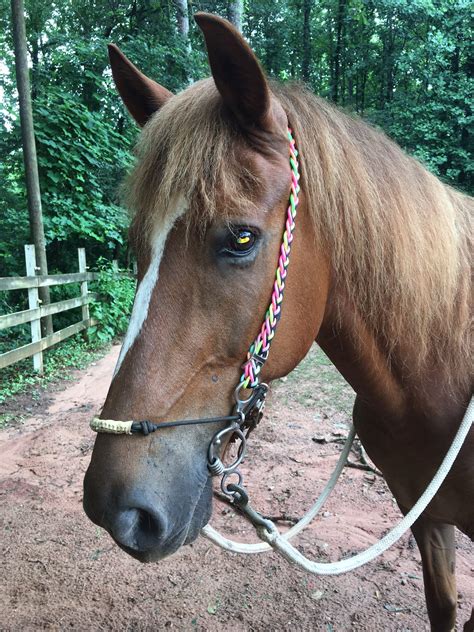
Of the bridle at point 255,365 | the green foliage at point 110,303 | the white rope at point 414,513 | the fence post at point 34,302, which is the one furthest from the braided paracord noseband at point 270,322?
the green foliage at point 110,303

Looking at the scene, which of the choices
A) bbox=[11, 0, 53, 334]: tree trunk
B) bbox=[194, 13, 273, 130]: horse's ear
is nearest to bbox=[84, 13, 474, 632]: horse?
bbox=[194, 13, 273, 130]: horse's ear

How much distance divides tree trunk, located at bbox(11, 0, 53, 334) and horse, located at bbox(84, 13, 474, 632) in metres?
6.40

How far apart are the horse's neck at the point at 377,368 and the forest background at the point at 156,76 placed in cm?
505

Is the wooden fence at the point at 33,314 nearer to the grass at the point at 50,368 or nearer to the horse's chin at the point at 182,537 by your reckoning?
the grass at the point at 50,368

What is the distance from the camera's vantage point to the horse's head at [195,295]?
107 centimetres

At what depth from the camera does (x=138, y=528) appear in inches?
42.6

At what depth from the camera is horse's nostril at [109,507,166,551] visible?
1036 mm

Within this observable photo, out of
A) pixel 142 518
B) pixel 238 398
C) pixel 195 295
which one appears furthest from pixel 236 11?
pixel 142 518

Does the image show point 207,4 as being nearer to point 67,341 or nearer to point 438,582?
point 67,341

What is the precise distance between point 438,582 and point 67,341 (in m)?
7.77

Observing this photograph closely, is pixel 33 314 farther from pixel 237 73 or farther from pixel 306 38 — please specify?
pixel 306 38

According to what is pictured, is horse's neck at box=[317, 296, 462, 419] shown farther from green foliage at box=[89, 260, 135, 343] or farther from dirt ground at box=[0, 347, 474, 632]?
green foliage at box=[89, 260, 135, 343]

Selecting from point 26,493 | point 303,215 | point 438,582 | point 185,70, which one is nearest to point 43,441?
point 26,493

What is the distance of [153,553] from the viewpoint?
3.67ft
